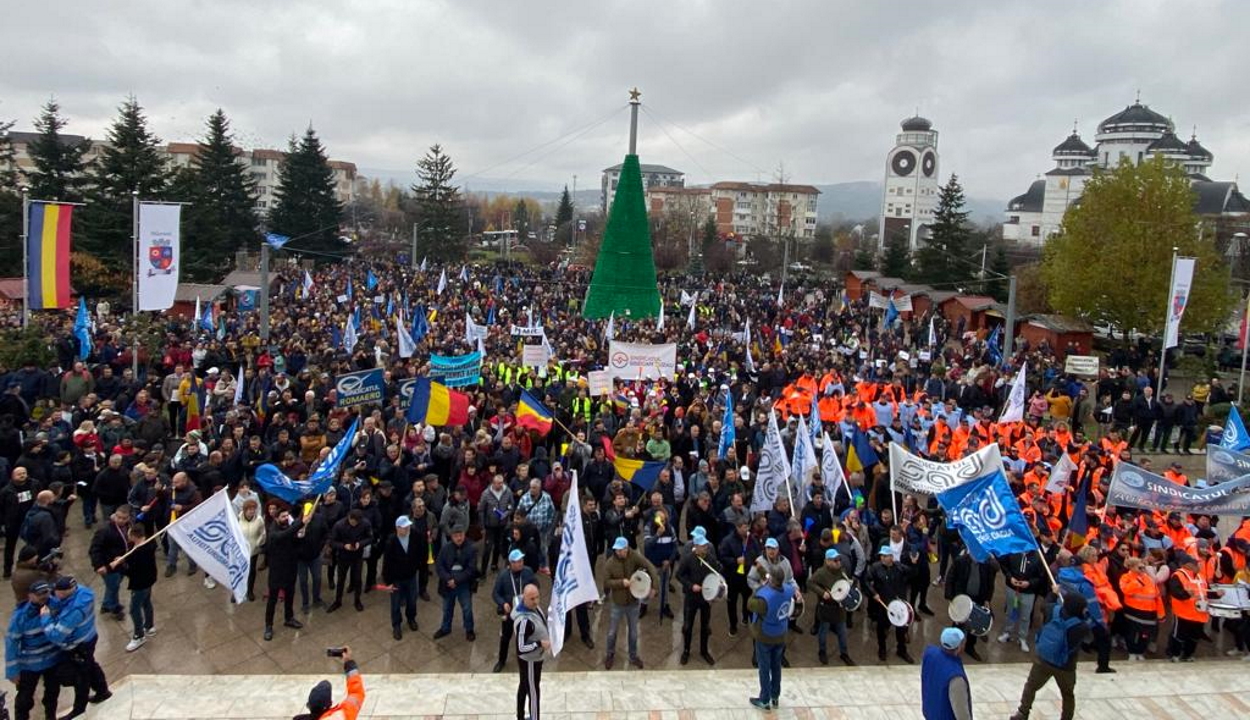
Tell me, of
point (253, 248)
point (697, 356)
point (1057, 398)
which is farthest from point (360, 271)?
point (1057, 398)

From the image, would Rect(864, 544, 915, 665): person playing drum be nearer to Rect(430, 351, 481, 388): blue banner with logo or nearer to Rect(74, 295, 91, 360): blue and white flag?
Rect(430, 351, 481, 388): blue banner with logo

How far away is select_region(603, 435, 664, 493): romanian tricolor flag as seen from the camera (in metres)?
10.8

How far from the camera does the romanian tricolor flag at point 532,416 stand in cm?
1258

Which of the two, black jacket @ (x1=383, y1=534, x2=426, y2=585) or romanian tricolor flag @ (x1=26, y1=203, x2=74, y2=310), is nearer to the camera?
black jacket @ (x1=383, y1=534, x2=426, y2=585)

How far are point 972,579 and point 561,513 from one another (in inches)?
200

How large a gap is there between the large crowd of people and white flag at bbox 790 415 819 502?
0.52ft

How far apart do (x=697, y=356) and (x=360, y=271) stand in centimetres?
2835

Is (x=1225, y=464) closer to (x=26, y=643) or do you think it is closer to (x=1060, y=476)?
(x=1060, y=476)

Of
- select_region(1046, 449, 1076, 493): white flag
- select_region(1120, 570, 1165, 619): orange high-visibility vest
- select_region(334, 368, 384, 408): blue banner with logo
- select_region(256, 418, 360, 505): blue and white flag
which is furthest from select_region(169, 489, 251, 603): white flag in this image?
select_region(1046, 449, 1076, 493): white flag

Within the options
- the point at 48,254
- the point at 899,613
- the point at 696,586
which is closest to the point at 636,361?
the point at 696,586

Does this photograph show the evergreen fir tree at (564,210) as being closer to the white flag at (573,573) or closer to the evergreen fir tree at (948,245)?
the evergreen fir tree at (948,245)

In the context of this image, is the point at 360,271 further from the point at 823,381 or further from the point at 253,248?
the point at 823,381

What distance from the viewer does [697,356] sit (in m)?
22.9

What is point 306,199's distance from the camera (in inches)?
2127
